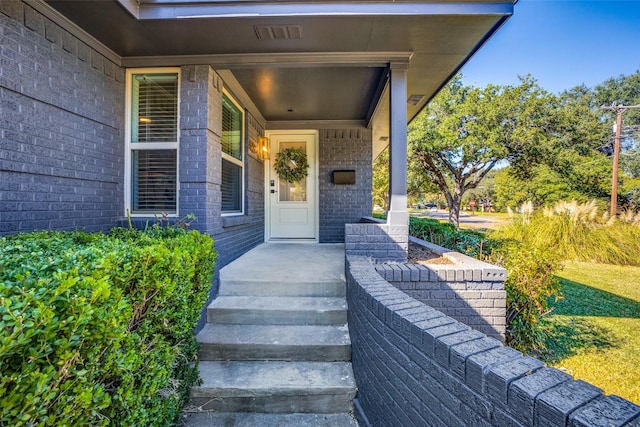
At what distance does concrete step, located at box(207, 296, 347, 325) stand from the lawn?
6.91 ft

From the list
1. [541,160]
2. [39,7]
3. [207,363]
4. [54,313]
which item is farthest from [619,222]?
[39,7]

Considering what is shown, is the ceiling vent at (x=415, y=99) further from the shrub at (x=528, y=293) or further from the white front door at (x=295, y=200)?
the shrub at (x=528, y=293)

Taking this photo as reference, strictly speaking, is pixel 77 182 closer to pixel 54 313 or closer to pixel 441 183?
pixel 54 313

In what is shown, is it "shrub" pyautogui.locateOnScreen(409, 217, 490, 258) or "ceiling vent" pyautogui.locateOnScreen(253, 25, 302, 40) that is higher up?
"ceiling vent" pyautogui.locateOnScreen(253, 25, 302, 40)

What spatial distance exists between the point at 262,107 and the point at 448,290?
13.1 ft

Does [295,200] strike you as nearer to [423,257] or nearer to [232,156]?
[232,156]

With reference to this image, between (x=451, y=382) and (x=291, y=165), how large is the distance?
486 centimetres

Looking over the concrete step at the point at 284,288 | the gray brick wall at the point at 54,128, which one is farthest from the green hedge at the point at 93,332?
the concrete step at the point at 284,288

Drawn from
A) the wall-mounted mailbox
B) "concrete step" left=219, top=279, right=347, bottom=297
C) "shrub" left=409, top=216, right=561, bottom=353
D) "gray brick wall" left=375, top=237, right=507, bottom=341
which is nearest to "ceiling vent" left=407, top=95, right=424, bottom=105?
the wall-mounted mailbox

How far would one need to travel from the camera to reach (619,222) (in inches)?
260

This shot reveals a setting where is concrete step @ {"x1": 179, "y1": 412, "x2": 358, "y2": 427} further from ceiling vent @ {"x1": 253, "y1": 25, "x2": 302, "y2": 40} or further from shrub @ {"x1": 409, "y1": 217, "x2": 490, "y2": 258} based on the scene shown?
ceiling vent @ {"x1": 253, "y1": 25, "x2": 302, "y2": 40}

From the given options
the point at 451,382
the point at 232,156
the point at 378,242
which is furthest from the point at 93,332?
the point at 232,156

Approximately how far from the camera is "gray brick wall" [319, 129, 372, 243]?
5664 mm

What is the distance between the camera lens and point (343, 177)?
561 cm
